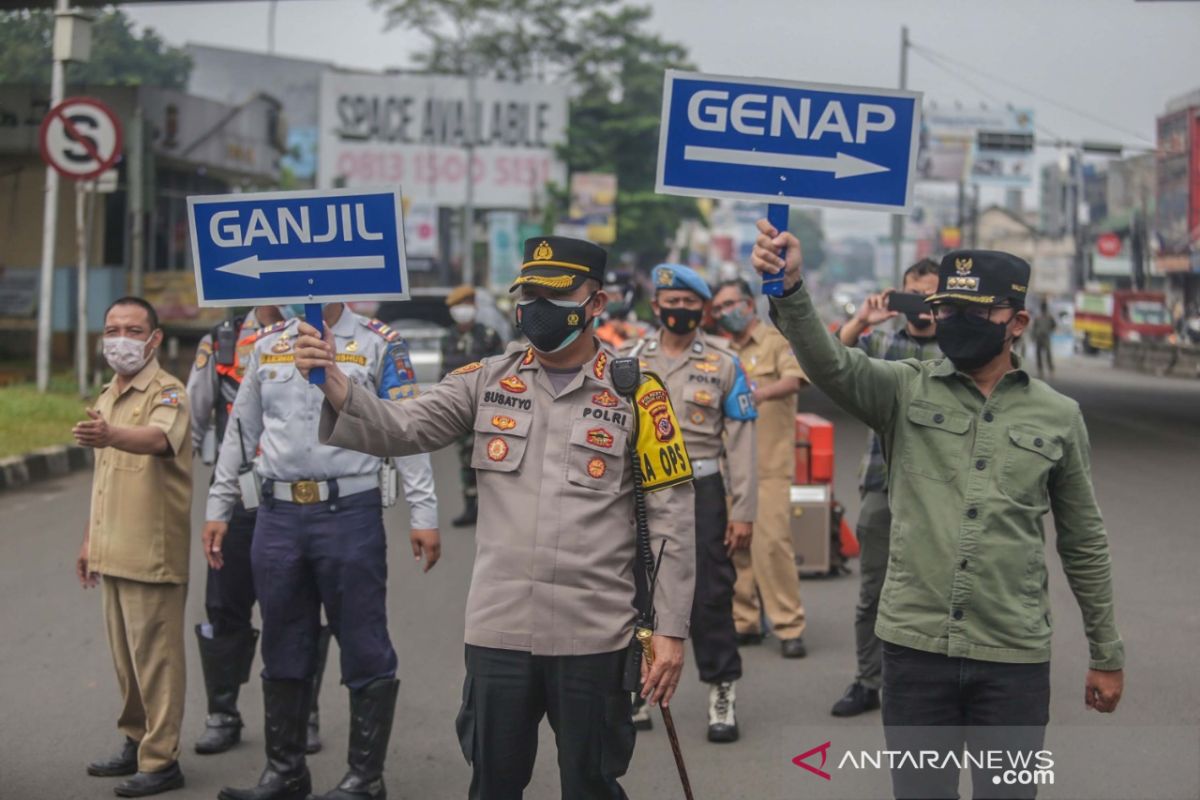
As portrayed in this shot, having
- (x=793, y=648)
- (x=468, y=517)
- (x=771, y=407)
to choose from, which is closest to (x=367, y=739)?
(x=793, y=648)

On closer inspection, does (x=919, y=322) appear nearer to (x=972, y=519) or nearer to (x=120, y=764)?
(x=972, y=519)

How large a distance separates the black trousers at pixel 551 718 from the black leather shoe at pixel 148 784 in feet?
6.24

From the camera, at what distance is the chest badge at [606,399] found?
161 inches

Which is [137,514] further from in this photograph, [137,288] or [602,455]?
[137,288]

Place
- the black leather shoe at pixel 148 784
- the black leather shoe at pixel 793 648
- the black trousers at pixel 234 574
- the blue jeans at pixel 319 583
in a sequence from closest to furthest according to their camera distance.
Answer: the blue jeans at pixel 319 583
the black leather shoe at pixel 148 784
the black trousers at pixel 234 574
the black leather shoe at pixel 793 648

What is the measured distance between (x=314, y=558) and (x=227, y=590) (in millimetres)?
964

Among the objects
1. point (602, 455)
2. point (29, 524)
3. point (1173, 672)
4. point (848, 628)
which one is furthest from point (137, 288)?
point (602, 455)

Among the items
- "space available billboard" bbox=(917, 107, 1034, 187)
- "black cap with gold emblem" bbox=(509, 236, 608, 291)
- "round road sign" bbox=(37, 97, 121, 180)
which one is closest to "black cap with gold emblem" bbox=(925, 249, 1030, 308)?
"black cap with gold emblem" bbox=(509, 236, 608, 291)

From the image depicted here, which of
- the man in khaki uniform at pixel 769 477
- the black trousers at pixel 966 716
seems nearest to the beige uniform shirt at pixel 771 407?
the man in khaki uniform at pixel 769 477

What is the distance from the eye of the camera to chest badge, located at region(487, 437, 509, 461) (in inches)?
159

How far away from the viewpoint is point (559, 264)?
163 inches

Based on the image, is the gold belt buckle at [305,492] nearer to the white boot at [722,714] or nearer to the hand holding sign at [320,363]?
the hand holding sign at [320,363]

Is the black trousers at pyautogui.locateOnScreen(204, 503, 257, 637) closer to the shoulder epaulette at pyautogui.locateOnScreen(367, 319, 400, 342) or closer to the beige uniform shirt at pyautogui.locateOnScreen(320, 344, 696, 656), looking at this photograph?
the shoulder epaulette at pyautogui.locateOnScreen(367, 319, 400, 342)

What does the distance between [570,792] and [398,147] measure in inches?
1697
